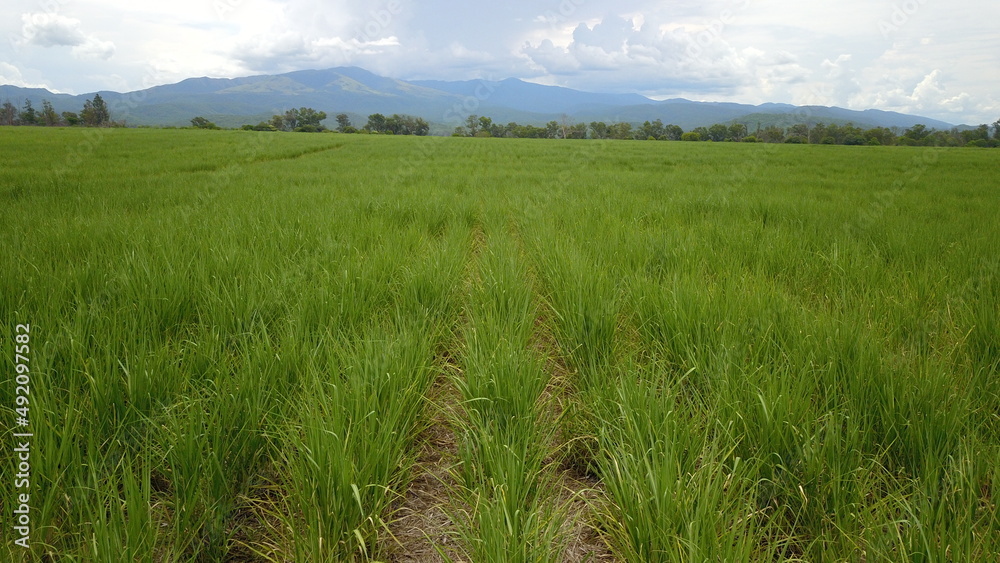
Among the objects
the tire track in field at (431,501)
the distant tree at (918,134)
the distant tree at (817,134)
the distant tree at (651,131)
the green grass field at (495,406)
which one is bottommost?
the tire track in field at (431,501)

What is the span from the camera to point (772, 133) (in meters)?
68.1

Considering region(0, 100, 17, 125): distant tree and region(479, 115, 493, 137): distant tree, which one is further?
region(479, 115, 493, 137): distant tree

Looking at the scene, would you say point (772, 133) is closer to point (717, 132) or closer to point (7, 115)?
point (717, 132)

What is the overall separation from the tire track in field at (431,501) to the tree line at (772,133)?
209 ft

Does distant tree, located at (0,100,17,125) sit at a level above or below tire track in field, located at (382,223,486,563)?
above

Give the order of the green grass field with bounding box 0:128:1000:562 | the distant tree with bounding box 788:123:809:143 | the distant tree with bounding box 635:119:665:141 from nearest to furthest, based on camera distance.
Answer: the green grass field with bounding box 0:128:1000:562
the distant tree with bounding box 788:123:809:143
the distant tree with bounding box 635:119:665:141

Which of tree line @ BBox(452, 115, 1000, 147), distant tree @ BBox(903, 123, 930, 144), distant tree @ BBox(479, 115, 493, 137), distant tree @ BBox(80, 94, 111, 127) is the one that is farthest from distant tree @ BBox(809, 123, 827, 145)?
distant tree @ BBox(80, 94, 111, 127)

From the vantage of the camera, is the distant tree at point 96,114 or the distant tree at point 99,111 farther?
the distant tree at point 99,111

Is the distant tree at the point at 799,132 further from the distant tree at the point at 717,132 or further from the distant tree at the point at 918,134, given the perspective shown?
the distant tree at the point at 918,134

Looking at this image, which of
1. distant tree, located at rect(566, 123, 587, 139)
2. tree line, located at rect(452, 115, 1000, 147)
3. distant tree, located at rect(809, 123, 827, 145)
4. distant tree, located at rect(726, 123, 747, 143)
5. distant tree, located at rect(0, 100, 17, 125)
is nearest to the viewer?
tree line, located at rect(452, 115, 1000, 147)

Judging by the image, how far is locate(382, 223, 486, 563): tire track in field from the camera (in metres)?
1.23

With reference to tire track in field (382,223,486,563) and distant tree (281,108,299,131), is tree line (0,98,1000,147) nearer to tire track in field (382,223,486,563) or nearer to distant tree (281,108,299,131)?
distant tree (281,108,299,131)

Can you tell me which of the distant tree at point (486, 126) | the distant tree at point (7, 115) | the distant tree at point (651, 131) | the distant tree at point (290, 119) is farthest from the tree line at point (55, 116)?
the distant tree at point (651, 131)

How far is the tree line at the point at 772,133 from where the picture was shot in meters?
54.9
